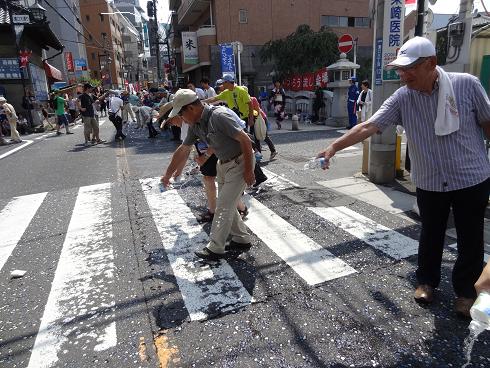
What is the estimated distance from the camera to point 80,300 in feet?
10.7

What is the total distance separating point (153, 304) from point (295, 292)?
1.18m

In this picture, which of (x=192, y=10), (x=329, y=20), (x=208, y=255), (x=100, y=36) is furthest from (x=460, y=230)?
(x=100, y=36)

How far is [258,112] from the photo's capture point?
7.57 m

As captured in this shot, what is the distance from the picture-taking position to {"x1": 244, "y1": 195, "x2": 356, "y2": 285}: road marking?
3514 millimetres

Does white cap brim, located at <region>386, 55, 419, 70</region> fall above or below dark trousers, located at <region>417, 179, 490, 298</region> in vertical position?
above

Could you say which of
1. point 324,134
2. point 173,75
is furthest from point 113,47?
point 324,134

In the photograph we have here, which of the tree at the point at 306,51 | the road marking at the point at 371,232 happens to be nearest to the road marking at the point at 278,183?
the road marking at the point at 371,232

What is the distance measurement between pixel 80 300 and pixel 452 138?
10.4ft

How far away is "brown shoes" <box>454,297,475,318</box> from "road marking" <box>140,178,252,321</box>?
154cm

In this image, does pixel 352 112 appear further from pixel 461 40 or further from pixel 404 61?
pixel 404 61

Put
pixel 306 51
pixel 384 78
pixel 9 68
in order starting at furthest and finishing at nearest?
pixel 306 51, pixel 9 68, pixel 384 78

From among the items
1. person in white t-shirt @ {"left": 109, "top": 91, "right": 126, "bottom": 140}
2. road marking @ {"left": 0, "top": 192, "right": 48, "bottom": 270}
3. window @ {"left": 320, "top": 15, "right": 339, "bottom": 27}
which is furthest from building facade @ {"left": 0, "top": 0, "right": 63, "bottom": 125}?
window @ {"left": 320, "top": 15, "right": 339, "bottom": 27}

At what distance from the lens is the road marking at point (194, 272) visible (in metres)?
3.07

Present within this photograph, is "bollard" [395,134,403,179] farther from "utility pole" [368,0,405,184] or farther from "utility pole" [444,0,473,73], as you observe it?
"utility pole" [444,0,473,73]
